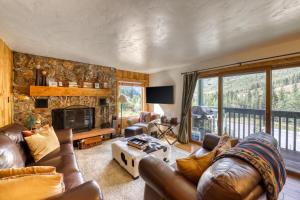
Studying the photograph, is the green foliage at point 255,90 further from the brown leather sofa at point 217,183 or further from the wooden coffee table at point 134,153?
the brown leather sofa at point 217,183

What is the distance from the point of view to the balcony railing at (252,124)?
103 inches

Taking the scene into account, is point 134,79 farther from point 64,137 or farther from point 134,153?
point 134,153

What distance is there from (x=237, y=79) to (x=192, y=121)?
1681 millimetres

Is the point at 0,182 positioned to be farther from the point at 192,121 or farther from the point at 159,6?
the point at 192,121

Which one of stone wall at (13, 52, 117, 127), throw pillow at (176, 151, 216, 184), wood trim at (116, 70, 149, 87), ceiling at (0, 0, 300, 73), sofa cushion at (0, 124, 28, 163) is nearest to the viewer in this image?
throw pillow at (176, 151, 216, 184)

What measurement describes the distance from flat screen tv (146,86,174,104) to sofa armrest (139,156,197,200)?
3.37 metres

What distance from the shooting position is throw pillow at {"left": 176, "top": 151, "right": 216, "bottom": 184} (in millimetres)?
1206

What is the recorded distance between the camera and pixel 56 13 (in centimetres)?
164

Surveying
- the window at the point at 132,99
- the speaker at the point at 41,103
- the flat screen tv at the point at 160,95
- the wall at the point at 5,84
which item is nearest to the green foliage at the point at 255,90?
the flat screen tv at the point at 160,95

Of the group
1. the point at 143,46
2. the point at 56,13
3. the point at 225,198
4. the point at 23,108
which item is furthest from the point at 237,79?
the point at 23,108

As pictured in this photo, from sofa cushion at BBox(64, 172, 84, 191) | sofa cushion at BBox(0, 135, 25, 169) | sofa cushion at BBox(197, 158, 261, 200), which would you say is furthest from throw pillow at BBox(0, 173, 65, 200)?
sofa cushion at BBox(197, 158, 261, 200)

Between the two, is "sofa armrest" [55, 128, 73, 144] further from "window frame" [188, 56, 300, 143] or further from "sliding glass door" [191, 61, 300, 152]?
"window frame" [188, 56, 300, 143]

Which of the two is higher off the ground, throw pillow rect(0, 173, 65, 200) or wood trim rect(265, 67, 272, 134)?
wood trim rect(265, 67, 272, 134)

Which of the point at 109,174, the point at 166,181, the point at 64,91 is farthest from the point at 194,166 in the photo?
the point at 64,91
